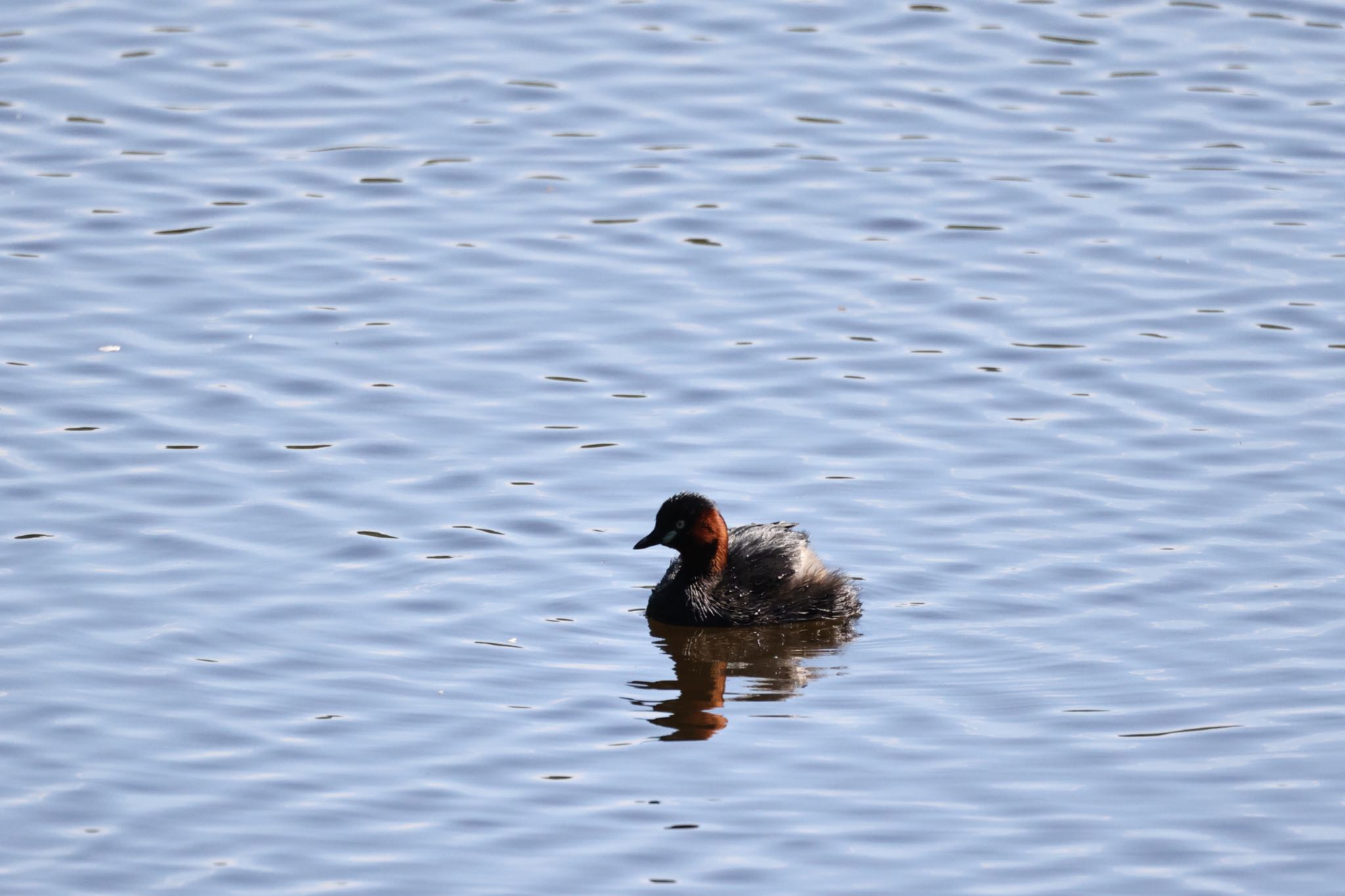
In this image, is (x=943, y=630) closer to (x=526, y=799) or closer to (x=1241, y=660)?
(x=1241, y=660)

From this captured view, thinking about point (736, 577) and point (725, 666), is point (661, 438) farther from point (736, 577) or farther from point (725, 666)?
point (725, 666)

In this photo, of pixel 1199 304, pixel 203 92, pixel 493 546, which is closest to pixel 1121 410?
pixel 1199 304

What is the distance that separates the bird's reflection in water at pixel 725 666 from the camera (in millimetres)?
10039

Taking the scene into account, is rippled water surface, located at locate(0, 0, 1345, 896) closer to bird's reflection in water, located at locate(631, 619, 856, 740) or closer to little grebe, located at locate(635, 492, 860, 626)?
bird's reflection in water, located at locate(631, 619, 856, 740)

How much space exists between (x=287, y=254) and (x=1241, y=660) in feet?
26.0

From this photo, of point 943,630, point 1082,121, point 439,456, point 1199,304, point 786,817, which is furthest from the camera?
point 1082,121

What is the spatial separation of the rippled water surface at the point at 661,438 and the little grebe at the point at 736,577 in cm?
15

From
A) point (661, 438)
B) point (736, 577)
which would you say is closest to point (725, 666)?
point (736, 577)

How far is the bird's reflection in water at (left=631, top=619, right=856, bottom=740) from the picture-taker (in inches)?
395

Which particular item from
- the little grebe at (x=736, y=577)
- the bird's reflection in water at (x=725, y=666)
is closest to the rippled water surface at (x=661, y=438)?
the bird's reflection in water at (x=725, y=666)

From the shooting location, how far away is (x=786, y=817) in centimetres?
890

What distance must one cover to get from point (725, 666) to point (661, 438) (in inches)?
91.4

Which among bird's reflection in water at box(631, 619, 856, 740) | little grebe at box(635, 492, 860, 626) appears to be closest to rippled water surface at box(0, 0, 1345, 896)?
bird's reflection in water at box(631, 619, 856, 740)

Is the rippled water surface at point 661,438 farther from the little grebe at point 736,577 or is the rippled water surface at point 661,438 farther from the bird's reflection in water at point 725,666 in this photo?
the little grebe at point 736,577
